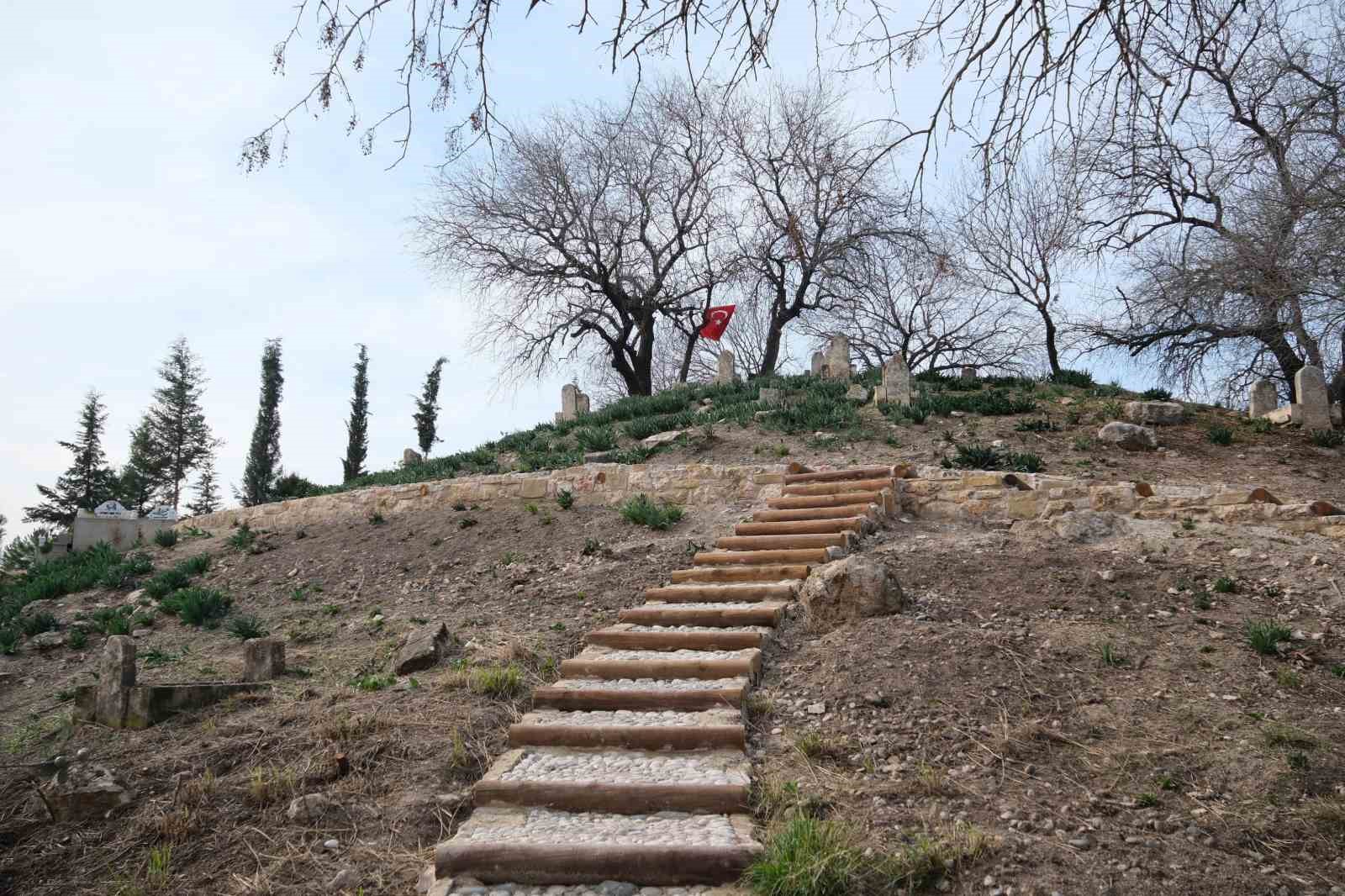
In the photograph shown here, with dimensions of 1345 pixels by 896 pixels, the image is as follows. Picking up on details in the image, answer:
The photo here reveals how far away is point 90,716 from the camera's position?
5.18 metres

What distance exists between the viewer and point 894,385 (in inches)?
514

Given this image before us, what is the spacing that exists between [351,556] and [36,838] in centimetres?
583

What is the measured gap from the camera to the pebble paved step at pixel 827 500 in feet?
27.0

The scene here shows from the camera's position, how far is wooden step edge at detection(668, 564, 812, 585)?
6.56m

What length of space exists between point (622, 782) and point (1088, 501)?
5.69m

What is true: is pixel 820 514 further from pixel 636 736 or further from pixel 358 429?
pixel 358 429

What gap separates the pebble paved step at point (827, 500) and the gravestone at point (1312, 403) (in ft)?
23.4

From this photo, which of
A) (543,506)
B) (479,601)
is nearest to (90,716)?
(479,601)

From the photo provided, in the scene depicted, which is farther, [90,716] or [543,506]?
[543,506]

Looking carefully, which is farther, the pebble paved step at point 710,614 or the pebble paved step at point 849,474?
the pebble paved step at point 849,474

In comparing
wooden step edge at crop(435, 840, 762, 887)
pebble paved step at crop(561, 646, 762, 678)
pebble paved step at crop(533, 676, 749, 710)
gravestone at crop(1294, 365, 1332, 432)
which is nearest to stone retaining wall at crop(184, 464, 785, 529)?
pebble paved step at crop(561, 646, 762, 678)

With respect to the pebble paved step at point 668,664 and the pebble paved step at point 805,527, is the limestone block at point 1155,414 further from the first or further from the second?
the pebble paved step at point 668,664

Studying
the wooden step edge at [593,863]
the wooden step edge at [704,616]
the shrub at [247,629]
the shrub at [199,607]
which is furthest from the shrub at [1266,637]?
the shrub at [199,607]

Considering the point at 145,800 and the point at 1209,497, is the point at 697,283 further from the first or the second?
the point at 145,800
